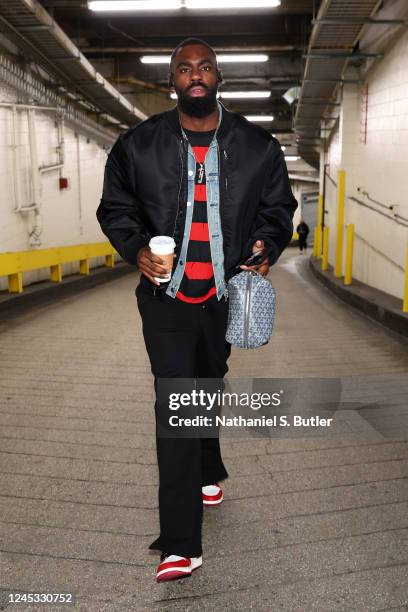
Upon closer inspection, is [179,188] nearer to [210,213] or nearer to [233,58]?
[210,213]

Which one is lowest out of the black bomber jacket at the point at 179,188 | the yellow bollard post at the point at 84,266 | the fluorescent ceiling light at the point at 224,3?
the yellow bollard post at the point at 84,266

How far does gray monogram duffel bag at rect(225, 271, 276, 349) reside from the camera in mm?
2359

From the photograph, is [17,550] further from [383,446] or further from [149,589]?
[383,446]

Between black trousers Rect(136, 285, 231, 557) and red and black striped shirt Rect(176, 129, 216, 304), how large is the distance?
5 centimetres

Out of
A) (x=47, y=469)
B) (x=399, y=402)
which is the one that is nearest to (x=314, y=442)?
(x=399, y=402)

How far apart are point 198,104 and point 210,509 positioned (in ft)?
5.89

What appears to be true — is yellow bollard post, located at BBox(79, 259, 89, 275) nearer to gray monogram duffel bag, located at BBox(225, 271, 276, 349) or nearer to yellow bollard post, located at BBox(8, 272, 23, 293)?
yellow bollard post, located at BBox(8, 272, 23, 293)

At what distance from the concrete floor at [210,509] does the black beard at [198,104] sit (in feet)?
5.73

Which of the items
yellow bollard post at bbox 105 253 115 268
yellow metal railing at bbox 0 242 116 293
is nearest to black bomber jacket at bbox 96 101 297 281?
yellow metal railing at bbox 0 242 116 293

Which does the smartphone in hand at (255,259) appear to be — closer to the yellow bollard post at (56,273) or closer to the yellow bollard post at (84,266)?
the yellow bollard post at (56,273)

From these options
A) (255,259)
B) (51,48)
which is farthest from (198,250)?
(51,48)

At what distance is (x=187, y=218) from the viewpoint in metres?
2.33

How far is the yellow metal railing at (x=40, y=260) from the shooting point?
8.78 m

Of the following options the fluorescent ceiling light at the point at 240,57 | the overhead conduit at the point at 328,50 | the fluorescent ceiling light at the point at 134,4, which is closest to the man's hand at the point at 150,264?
the overhead conduit at the point at 328,50
